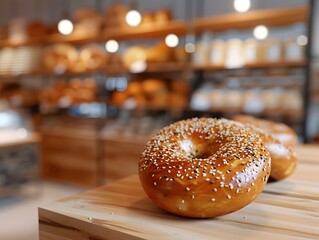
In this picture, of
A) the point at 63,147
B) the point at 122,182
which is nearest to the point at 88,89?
the point at 63,147

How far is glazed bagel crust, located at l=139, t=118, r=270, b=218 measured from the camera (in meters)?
0.72

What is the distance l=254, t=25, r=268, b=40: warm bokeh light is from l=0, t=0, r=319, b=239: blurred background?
1cm

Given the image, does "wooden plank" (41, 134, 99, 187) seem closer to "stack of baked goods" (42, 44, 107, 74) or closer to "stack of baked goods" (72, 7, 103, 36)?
"stack of baked goods" (42, 44, 107, 74)

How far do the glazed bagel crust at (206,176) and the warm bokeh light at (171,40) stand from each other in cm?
304

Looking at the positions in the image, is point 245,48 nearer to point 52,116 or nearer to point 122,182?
point 122,182

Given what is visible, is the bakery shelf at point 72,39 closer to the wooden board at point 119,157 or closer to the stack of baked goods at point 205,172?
the wooden board at point 119,157

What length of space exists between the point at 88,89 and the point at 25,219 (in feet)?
5.86

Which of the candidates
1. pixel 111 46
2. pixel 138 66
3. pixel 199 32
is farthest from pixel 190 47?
pixel 111 46

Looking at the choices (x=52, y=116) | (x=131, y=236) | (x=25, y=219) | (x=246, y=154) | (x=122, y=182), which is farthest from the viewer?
(x=52, y=116)

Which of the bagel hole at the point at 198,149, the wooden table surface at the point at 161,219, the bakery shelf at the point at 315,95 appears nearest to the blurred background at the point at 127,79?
the bakery shelf at the point at 315,95

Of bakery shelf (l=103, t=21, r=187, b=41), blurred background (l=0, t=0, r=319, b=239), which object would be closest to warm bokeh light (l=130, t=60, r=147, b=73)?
blurred background (l=0, t=0, r=319, b=239)

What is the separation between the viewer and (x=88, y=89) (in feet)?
13.9

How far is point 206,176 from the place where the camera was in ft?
2.37

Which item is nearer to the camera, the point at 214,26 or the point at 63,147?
the point at 214,26
